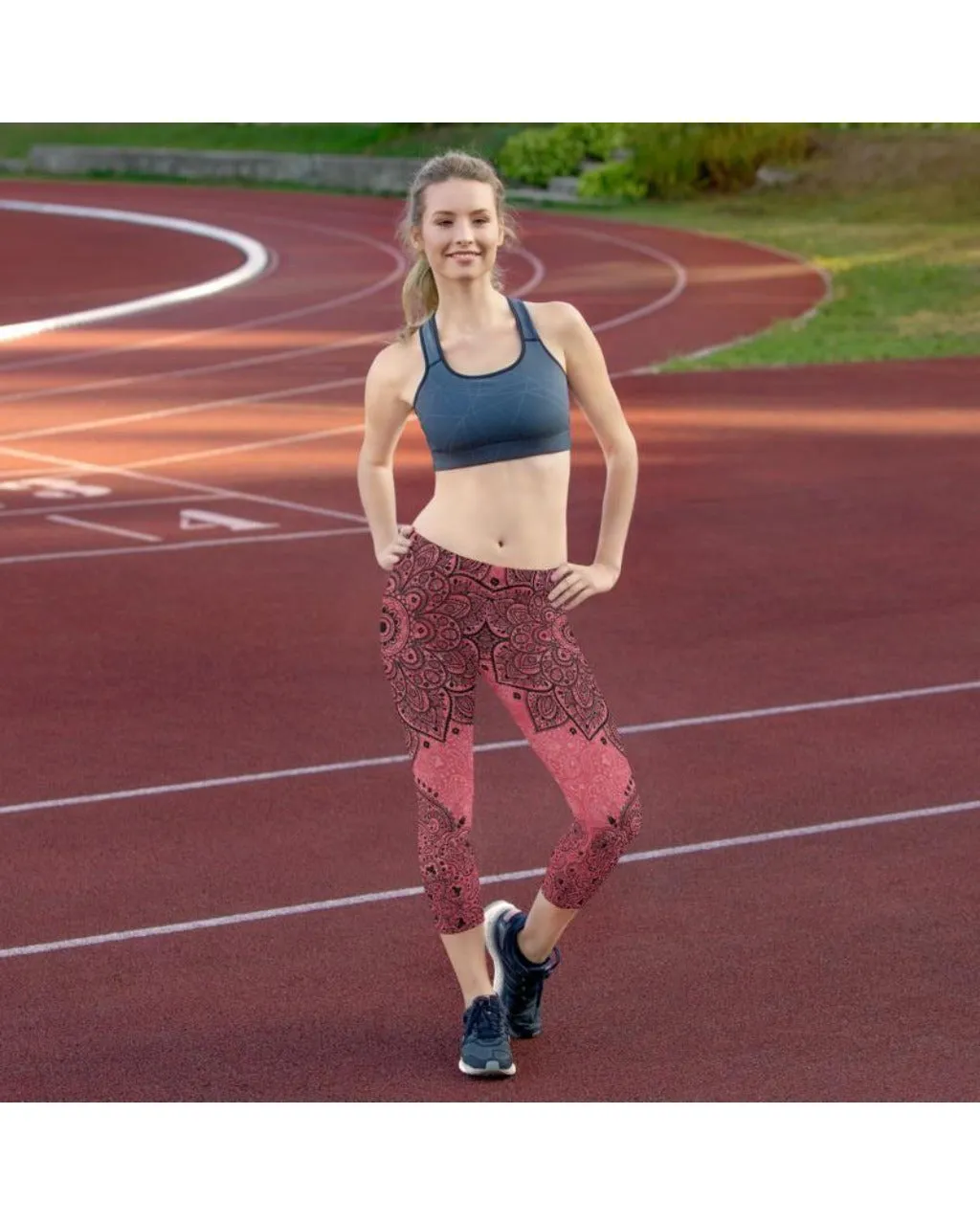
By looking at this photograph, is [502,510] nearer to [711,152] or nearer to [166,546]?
[166,546]

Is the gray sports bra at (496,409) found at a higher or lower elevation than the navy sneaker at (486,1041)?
higher

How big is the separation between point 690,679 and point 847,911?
3191 millimetres

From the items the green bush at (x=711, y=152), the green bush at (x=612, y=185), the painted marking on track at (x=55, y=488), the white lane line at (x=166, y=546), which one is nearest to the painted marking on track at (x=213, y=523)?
the white lane line at (x=166, y=546)

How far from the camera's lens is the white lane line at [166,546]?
515 inches

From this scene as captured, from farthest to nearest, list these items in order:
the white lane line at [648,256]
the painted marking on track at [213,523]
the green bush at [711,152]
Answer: the green bush at [711,152], the white lane line at [648,256], the painted marking on track at [213,523]

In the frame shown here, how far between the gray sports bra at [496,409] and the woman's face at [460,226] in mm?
189

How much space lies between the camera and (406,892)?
7.30 m

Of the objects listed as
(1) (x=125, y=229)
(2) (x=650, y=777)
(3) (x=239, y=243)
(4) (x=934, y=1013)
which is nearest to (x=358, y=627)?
(2) (x=650, y=777)

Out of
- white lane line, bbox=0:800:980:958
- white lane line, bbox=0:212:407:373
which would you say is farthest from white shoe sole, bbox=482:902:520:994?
white lane line, bbox=0:212:407:373

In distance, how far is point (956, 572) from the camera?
12.5 meters

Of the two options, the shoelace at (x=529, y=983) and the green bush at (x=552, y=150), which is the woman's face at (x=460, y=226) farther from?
the green bush at (x=552, y=150)

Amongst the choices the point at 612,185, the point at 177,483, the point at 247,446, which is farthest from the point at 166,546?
the point at 612,185

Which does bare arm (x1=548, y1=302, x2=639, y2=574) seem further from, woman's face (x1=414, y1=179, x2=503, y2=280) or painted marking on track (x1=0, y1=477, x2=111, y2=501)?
painted marking on track (x1=0, y1=477, x2=111, y2=501)

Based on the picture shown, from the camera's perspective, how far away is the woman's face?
5.34 m
